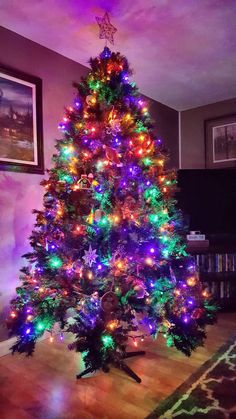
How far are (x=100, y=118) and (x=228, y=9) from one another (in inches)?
43.7

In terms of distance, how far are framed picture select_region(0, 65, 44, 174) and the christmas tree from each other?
47 cm

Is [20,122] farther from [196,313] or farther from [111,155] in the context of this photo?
[196,313]

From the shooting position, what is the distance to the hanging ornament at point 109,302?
1.86 metres

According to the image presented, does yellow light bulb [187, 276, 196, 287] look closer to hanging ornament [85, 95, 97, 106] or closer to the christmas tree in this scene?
the christmas tree

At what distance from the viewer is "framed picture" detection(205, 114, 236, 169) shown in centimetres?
364

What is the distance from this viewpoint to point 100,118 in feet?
6.47

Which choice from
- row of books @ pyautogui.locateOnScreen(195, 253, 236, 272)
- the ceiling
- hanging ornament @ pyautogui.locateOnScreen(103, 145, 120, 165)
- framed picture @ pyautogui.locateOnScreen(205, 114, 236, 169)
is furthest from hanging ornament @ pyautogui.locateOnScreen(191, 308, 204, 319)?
framed picture @ pyautogui.locateOnScreen(205, 114, 236, 169)

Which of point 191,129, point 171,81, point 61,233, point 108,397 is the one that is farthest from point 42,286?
point 191,129

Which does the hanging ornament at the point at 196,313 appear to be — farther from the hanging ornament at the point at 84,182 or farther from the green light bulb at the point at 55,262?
the hanging ornament at the point at 84,182

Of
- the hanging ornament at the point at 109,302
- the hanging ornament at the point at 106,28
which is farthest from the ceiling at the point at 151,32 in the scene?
the hanging ornament at the point at 109,302

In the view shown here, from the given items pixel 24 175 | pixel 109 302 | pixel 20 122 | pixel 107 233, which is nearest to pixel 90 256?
pixel 107 233

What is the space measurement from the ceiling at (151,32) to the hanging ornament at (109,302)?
1801 millimetres

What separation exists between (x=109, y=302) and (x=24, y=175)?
3.93ft

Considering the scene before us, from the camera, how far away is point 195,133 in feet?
12.9
